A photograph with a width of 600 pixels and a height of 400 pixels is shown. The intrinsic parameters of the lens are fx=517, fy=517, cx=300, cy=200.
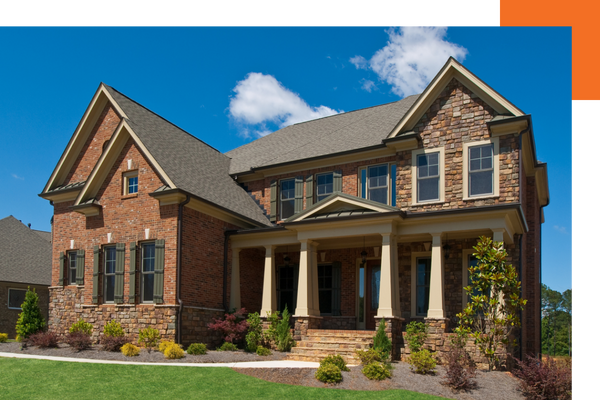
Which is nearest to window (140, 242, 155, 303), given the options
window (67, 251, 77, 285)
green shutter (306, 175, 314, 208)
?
window (67, 251, 77, 285)

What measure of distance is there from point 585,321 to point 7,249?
3358 centimetres

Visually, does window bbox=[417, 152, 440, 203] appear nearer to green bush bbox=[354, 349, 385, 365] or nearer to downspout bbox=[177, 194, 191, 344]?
green bush bbox=[354, 349, 385, 365]

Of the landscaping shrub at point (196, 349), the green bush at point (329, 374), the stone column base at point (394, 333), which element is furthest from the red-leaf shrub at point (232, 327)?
the green bush at point (329, 374)

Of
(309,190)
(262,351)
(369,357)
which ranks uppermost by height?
(309,190)

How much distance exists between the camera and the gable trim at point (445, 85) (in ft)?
53.5

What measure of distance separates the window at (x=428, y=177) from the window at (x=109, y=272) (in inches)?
448

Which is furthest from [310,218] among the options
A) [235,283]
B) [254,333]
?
[254,333]

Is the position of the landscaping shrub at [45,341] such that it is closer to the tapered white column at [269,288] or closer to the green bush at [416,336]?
the tapered white column at [269,288]

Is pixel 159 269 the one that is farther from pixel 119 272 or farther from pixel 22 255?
pixel 22 255

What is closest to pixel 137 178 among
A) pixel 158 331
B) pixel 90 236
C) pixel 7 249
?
pixel 90 236

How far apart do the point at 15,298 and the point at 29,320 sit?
8.63 m

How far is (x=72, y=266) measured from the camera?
70.9 ft

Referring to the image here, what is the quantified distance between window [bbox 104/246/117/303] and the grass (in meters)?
5.52

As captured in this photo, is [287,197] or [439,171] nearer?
[439,171]
